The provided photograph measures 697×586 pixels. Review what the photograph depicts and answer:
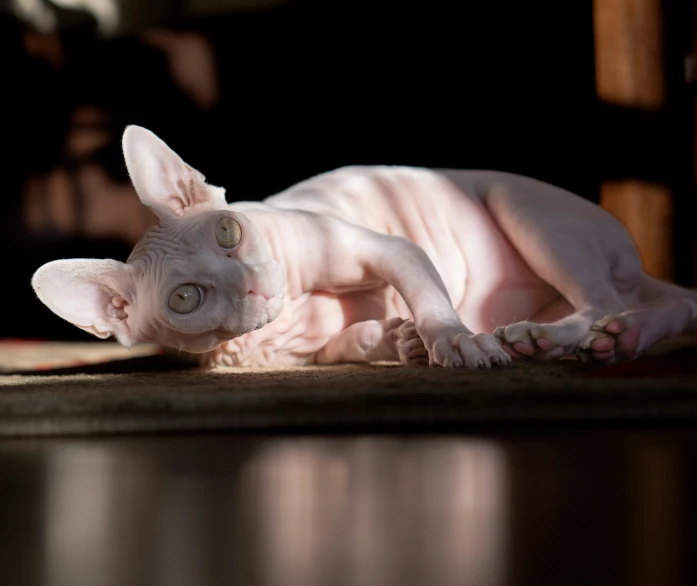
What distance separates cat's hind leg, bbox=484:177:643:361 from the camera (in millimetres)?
1812

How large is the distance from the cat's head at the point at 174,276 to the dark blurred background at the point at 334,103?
4.72 feet

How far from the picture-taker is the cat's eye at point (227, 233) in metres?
1.54

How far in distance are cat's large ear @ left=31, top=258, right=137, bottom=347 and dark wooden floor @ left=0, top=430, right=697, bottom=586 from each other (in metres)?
0.47

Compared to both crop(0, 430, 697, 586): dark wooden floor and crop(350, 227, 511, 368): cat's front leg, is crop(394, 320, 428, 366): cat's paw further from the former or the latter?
crop(0, 430, 697, 586): dark wooden floor

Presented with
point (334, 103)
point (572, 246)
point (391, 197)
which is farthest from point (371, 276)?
point (334, 103)

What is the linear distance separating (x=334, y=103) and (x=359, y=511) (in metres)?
2.38

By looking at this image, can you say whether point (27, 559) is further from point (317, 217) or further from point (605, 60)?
point (605, 60)

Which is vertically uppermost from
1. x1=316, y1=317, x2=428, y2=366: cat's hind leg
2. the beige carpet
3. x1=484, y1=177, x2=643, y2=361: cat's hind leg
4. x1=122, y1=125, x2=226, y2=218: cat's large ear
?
x1=122, y1=125, x2=226, y2=218: cat's large ear

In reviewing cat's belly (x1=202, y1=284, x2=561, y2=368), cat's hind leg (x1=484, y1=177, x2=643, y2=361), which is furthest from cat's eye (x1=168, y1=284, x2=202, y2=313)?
cat's hind leg (x1=484, y1=177, x2=643, y2=361)

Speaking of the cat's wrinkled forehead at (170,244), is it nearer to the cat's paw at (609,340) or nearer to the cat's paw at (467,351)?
the cat's paw at (467,351)

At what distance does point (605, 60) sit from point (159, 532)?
2495 mm

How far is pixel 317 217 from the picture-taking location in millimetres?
1798

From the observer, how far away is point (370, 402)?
120 centimetres

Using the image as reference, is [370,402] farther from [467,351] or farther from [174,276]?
[174,276]
